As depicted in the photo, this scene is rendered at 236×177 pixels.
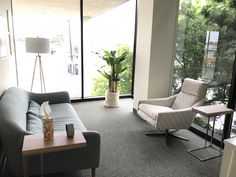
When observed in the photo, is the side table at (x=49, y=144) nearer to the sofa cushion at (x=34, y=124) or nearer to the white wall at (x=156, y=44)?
the sofa cushion at (x=34, y=124)

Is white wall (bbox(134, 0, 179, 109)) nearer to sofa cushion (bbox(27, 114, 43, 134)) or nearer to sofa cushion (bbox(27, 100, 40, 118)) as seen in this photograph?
sofa cushion (bbox(27, 100, 40, 118))

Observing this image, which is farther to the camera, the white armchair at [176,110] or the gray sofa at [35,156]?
the white armchair at [176,110]

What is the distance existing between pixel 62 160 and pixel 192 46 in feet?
9.28

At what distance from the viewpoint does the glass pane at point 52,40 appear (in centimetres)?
427

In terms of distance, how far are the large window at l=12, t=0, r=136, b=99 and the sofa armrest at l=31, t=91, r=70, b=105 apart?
123 centimetres

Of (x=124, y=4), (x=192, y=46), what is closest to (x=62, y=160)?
(x=192, y=46)

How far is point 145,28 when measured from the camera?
156 inches

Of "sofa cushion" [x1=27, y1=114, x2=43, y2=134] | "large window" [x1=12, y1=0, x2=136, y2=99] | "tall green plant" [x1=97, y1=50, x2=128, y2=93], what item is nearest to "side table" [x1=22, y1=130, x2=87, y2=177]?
"sofa cushion" [x1=27, y1=114, x2=43, y2=134]

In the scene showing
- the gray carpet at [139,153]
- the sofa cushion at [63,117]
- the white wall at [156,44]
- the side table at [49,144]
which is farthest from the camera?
the white wall at [156,44]

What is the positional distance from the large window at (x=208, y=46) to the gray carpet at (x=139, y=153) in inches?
31.1

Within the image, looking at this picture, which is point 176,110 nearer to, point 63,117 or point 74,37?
point 63,117

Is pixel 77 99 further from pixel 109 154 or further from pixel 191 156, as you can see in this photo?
pixel 191 156

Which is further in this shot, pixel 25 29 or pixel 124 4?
pixel 124 4

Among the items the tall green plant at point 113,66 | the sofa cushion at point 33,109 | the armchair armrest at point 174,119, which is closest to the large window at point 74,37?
the tall green plant at point 113,66
